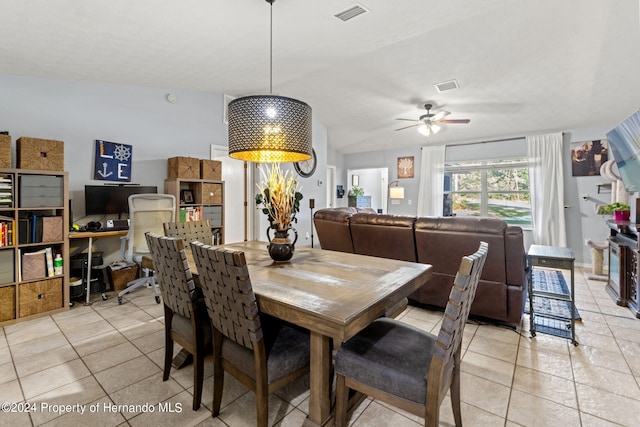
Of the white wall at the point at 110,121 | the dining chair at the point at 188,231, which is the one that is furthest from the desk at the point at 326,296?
the white wall at the point at 110,121

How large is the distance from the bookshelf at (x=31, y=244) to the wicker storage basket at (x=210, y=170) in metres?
1.66

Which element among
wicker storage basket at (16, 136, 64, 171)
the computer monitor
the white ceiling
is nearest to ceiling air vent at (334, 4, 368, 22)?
the white ceiling

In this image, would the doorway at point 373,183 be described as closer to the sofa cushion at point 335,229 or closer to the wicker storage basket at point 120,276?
the sofa cushion at point 335,229

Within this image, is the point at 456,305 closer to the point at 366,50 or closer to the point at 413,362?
the point at 413,362

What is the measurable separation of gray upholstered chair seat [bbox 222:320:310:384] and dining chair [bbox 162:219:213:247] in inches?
49.0

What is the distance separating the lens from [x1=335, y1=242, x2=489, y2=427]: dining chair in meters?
1.16

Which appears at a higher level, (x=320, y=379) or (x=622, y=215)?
(x=622, y=215)

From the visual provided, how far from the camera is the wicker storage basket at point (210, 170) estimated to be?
14.6 feet

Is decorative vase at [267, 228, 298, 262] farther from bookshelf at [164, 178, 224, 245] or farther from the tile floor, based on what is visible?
bookshelf at [164, 178, 224, 245]

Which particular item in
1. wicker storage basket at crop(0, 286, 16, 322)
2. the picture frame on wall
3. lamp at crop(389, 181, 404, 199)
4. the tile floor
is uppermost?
the picture frame on wall

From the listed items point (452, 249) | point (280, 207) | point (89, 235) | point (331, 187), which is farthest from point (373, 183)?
point (280, 207)

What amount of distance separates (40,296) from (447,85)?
18.2ft

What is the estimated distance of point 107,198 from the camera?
366cm

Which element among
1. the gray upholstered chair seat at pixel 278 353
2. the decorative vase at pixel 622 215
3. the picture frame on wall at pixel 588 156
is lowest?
the gray upholstered chair seat at pixel 278 353
